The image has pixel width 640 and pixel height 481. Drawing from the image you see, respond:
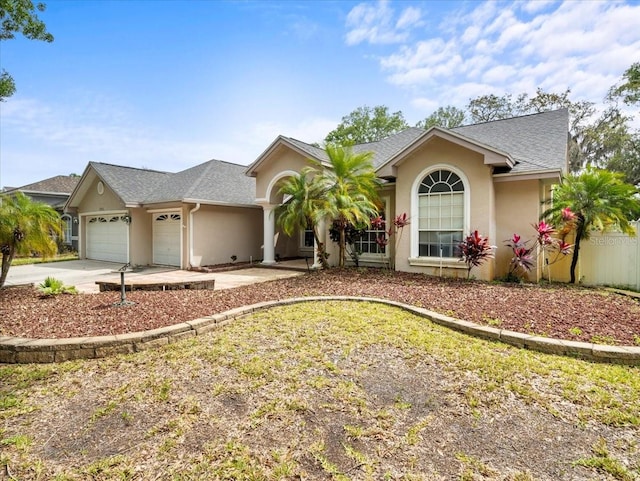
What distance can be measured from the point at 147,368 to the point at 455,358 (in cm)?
401

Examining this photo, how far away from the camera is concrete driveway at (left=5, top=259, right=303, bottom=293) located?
419 inches

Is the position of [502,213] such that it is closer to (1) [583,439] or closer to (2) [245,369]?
(1) [583,439]

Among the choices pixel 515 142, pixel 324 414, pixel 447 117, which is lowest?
pixel 324 414

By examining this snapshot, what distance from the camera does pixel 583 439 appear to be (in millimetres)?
2850

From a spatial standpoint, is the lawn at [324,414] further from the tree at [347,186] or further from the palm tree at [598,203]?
the palm tree at [598,203]

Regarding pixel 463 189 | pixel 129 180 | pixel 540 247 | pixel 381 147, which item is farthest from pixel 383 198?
pixel 129 180

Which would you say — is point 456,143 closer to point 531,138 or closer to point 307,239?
point 531,138

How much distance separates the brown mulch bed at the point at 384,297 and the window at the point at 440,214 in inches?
51.9

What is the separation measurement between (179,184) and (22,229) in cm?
759

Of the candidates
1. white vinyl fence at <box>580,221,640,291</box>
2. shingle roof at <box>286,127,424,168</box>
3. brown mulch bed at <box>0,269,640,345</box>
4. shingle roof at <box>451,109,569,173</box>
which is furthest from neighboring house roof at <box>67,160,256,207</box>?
white vinyl fence at <box>580,221,640,291</box>

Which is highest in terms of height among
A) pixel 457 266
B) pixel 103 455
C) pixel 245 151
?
pixel 245 151

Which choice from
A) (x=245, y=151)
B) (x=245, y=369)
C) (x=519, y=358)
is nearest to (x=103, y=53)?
(x=245, y=369)

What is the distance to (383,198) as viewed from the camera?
40.9ft

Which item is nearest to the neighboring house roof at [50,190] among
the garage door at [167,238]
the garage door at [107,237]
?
the garage door at [107,237]
